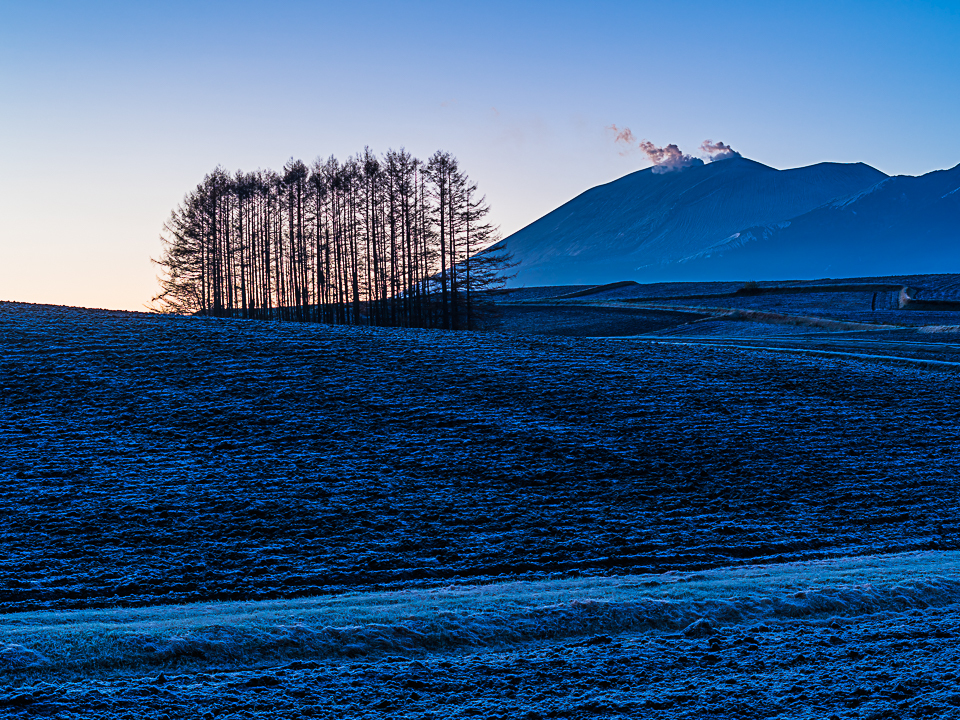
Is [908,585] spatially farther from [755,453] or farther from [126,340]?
[126,340]

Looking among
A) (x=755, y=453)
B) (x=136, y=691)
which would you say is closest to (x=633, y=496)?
(x=755, y=453)

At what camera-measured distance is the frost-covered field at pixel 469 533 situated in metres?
4.39

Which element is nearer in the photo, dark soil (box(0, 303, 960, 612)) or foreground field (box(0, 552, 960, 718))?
foreground field (box(0, 552, 960, 718))

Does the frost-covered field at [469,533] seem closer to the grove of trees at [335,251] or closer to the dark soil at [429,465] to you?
the dark soil at [429,465]

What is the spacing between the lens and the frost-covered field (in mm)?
4387

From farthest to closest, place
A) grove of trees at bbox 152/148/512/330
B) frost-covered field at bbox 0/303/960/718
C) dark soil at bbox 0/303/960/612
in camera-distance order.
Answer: grove of trees at bbox 152/148/512/330 < dark soil at bbox 0/303/960/612 < frost-covered field at bbox 0/303/960/718

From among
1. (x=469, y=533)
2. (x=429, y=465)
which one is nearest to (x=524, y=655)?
(x=469, y=533)

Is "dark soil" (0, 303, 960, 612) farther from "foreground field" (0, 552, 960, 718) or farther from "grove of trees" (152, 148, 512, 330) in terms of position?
"grove of trees" (152, 148, 512, 330)

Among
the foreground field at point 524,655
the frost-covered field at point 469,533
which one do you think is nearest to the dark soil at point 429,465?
the frost-covered field at point 469,533

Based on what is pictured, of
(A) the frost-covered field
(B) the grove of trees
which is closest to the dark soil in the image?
(A) the frost-covered field

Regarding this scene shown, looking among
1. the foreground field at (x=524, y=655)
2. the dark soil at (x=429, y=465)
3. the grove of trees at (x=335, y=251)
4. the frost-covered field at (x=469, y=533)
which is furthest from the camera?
the grove of trees at (x=335, y=251)

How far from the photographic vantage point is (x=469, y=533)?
7973 millimetres

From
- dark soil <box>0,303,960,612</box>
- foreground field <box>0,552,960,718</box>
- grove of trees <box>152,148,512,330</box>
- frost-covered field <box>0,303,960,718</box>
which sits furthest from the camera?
grove of trees <box>152,148,512,330</box>

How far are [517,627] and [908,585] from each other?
2.70m
